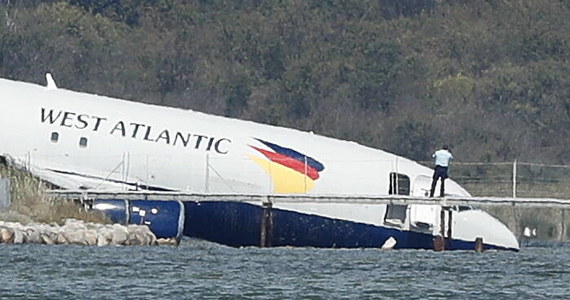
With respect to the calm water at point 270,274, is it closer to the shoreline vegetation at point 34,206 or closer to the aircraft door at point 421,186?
the shoreline vegetation at point 34,206

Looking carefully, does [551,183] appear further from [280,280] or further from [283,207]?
[280,280]

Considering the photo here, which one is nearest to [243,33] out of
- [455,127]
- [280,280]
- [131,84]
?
[131,84]

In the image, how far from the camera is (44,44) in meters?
97.0

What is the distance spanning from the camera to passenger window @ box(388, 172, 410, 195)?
188 feet

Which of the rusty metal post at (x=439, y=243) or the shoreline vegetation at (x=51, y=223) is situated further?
the rusty metal post at (x=439, y=243)

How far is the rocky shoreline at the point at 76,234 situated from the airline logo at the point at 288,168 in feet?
14.1

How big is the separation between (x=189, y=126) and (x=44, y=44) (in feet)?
134

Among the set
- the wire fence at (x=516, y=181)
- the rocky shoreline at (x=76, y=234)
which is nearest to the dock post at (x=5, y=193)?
the rocky shoreline at (x=76, y=234)

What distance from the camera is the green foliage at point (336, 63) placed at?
302ft

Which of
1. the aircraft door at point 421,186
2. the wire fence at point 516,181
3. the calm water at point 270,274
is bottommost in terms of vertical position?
the calm water at point 270,274

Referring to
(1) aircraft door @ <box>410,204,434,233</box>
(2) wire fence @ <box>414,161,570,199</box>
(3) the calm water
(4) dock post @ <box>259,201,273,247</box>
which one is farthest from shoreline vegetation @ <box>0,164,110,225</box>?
(2) wire fence @ <box>414,161,570,199</box>

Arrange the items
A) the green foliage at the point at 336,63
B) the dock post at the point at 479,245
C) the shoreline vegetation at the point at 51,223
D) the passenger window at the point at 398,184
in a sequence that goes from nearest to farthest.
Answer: the shoreline vegetation at the point at 51,223 → the dock post at the point at 479,245 → the passenger window at the point at 398,184 → the green foliage at the point at 336,63

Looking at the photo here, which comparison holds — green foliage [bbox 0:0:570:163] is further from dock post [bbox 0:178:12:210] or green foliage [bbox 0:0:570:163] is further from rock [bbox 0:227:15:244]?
rock [bbox 0:227:15:244]

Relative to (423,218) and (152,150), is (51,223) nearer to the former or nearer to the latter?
(152,150)
